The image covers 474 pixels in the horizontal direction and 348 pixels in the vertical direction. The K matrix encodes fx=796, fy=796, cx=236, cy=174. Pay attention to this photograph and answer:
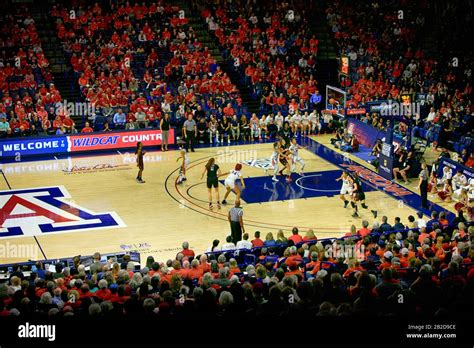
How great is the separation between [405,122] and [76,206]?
1780 cm

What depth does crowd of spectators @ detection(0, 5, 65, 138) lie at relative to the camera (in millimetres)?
34500

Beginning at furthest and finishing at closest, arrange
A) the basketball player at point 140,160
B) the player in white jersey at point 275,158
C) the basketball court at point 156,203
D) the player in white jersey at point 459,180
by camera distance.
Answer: the player in white jersey at point 275,158, the basketball player at point 140,160, the player in white jersey at point 459,180, the basketball court at point 156,203

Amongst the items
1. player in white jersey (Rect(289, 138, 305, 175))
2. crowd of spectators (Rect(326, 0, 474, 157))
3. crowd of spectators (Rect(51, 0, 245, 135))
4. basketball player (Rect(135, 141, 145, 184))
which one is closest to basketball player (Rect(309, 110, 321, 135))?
crowd of spectators (Rect(326, 0, 474, 157))

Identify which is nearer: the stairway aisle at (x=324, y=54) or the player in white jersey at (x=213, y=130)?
the player in white jersey at (x=213, y=130)

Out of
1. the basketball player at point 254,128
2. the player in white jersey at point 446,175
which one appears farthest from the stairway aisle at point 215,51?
the player in white jersey at point 446,175

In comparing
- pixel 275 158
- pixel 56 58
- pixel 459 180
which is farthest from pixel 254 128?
pixel 459 180

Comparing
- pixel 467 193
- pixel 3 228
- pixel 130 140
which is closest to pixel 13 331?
pixel 3 228

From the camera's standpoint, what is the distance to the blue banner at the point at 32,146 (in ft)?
110

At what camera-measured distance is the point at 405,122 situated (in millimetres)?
38062

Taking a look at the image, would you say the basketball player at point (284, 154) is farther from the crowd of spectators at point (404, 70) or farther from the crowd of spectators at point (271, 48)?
the crowd of spectators at point (271, 48)

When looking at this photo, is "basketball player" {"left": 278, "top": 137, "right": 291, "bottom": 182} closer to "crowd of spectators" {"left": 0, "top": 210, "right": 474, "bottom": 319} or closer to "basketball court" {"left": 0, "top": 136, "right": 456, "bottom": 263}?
"basketball court" {"left": 0, "top": 136, "right": 456, "bottom": 263}

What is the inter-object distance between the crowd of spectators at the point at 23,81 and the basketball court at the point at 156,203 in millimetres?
2380

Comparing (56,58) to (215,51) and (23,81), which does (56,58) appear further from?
(215,51)

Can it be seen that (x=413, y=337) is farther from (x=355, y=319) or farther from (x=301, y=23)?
(x=301, y=23)
